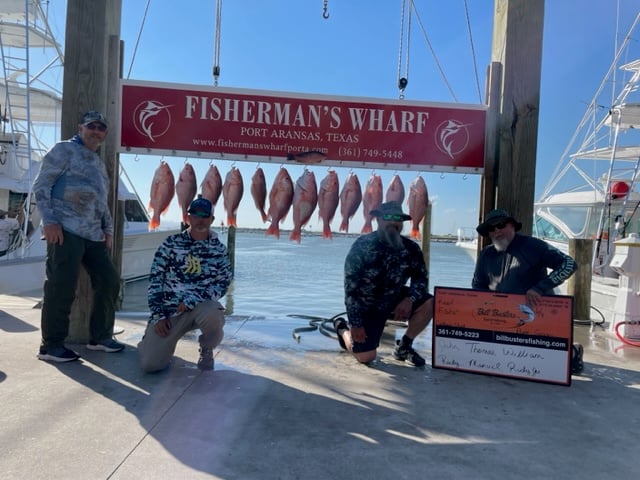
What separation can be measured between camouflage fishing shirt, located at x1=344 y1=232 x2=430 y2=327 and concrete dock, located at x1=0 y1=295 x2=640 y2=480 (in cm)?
42

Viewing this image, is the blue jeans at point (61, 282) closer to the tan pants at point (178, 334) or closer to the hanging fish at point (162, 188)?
the tan pants at point (178, 334)

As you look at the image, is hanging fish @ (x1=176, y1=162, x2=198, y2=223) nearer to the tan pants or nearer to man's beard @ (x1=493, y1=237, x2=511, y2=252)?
the tan pants

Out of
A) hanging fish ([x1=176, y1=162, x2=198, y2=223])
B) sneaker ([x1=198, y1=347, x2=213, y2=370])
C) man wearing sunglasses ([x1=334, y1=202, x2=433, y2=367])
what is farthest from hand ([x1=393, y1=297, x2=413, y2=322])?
hanging fish ([x1=176, y1=162, x2=198, y2=223])

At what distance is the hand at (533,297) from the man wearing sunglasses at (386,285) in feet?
2.29

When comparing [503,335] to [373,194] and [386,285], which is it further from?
[373,194]

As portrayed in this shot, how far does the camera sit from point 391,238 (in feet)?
12.4

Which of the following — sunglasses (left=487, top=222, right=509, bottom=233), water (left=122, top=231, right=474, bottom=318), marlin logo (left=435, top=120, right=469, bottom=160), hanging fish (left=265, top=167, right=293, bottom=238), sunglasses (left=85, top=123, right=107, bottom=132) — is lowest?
water (left=122, top=231, right=474, bottom=318)

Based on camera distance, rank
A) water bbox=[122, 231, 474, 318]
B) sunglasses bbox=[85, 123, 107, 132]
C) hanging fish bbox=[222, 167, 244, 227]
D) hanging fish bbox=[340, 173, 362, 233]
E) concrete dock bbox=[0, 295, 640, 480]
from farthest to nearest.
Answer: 1. water bbox=[122, 231, 474, 318]
2. hanging fish bbox=[340, 173, 362, 233]
3. hanging fish bbox=[222, 167, 244, 227]
4. sunglasses bbox=[85, 123, 107, 132]
5. concrete dock bbox=[0, 295, 640, 480]

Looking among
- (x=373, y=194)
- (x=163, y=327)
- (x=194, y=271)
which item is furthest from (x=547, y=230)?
(x=163, y=327)

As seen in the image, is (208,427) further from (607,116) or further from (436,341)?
(607,116)

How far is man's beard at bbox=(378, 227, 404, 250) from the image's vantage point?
3.77 metres

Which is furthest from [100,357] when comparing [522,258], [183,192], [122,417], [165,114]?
[522,258]

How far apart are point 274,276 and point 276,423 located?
16.6 metres

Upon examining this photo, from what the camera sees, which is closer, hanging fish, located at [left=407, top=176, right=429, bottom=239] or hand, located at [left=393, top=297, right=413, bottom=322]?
hand, located at [left=393, top=297, right=413, bottom=322]
